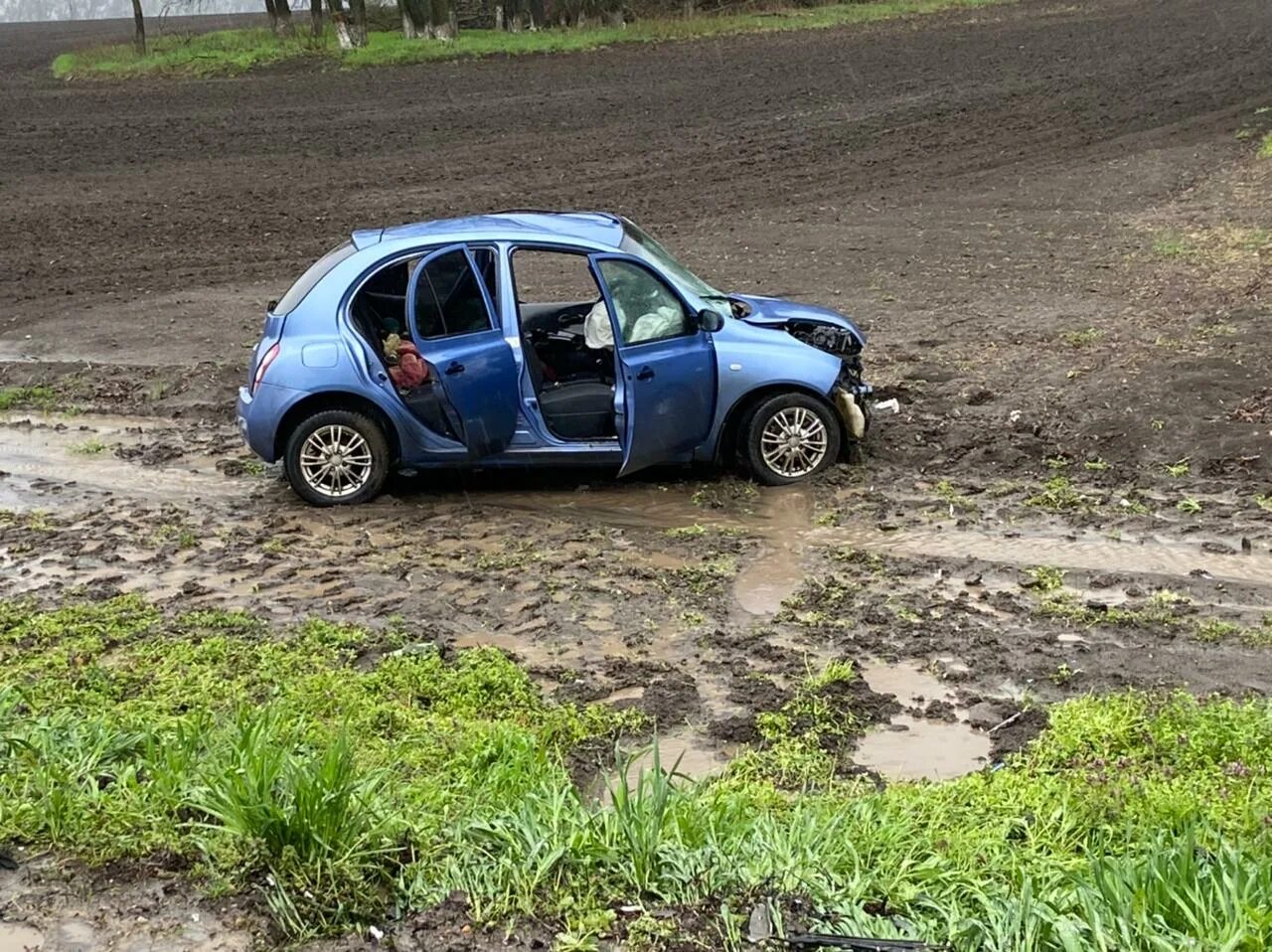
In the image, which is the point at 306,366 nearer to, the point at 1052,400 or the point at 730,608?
the point at 730,608

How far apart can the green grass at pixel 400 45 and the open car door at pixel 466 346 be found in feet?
100

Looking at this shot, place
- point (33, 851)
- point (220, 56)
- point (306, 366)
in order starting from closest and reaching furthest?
point (33, 851), point (306, 366), point (220, 56)

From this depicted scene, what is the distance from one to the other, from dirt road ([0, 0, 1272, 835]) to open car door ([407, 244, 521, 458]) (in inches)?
23.5

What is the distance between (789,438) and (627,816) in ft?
16.1

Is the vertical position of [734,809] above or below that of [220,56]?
below

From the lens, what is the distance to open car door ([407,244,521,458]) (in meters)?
8.84

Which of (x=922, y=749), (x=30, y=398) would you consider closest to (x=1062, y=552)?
(x=922, y=749)

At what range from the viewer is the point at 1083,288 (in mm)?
13406

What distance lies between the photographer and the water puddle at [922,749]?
18.4 ft

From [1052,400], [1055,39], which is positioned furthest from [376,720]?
[1055,39]

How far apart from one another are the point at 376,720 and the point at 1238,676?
3883mm

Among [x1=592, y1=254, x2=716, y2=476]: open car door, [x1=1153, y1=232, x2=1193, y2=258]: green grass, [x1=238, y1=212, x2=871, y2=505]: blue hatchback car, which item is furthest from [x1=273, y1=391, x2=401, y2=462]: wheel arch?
[x1=1153, y1=232, x2=1193, y2=258]: green grass

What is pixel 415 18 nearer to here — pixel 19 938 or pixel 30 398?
pixel 30 398

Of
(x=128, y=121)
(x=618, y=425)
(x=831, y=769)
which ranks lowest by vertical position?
(x=831, y=769)
